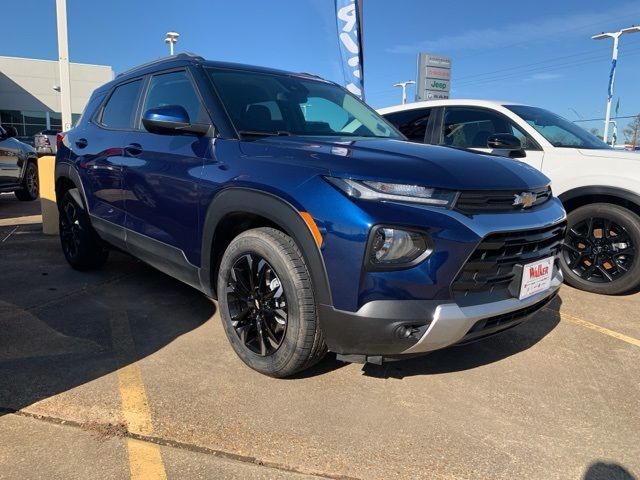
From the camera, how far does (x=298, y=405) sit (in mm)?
2674

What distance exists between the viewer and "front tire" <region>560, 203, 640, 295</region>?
4.46 meters

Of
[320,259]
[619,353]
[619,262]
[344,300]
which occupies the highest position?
[320,259]

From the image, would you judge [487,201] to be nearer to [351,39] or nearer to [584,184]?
[584,184]

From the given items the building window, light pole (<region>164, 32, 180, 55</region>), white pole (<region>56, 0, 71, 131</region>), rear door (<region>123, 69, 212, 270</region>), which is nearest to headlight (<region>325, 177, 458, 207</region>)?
rear door (<region>123, 69, 212, 270</region>)

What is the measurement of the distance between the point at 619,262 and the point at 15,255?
613 cm

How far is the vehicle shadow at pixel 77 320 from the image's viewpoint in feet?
9.55

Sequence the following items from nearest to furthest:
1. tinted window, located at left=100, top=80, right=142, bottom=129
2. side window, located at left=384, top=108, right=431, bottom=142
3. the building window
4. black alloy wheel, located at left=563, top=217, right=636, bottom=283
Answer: tinted window, located at left=100, top=80, right=142, bottom=129 < black alloy wheel, located at left=563, top=217, right=636, bottom=283 < side window, located at left=384, top=108, right=431, bottom=142 < the building window

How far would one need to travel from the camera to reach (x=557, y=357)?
11.1 feet

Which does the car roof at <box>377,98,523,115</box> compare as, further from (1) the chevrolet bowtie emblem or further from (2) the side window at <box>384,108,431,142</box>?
(1) the chevrolet bowtie emblem

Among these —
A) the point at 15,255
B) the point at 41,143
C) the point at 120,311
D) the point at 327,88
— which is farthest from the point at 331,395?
the point at 41,143

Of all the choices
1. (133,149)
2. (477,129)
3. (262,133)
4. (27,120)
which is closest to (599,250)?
(477,129)

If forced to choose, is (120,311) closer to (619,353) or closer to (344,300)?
(344,300)

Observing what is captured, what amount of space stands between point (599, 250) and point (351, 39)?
7396 millimetres

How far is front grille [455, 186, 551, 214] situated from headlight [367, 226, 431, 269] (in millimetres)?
283
